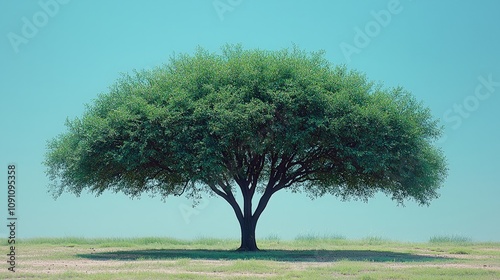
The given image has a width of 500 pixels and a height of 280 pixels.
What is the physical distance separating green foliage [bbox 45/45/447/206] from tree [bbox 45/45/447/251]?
0.21 ft

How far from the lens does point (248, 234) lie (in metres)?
38.0

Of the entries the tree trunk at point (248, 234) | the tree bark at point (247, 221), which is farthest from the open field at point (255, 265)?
the tree bark at point (247, 221)

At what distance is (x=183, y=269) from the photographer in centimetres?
2561

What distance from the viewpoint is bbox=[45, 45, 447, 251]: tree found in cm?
3369

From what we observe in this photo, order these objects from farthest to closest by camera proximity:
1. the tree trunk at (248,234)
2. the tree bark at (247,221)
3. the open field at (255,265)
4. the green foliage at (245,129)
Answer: the tree bark at (247,221)
the tree trunk at (248,234)
the green foliage at (245,129)
the open field at (255,265)

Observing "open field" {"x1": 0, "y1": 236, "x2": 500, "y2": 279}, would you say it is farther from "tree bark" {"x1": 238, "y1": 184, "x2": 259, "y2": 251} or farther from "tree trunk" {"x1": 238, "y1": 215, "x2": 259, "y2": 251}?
"tree bark" {"x1": 238, "y1": 184, "x2": 259, "y2": 251}

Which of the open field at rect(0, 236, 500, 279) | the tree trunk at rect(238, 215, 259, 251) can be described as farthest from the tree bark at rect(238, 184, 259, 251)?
the open field at rect(0, 236, 500, 279)

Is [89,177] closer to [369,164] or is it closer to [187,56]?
[187,56]

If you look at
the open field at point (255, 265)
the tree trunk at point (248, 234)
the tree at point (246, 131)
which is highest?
the tree at point (246, 131)

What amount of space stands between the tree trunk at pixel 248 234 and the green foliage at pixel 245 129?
186 cm

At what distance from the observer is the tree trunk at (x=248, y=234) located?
1485 inches

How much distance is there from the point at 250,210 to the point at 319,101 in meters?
8.26

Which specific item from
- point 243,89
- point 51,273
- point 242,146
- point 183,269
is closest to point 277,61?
point 243,89

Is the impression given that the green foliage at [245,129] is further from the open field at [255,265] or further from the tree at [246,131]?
the open field at [255,265]
